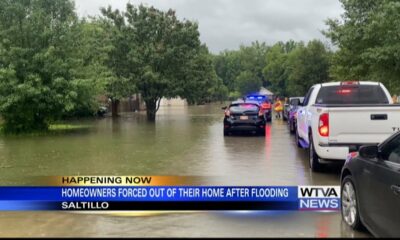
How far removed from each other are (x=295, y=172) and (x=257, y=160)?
2.03 metres

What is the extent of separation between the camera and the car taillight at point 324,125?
9.37 meters

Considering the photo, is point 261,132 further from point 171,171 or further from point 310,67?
point 310,67

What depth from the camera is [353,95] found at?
1176cm

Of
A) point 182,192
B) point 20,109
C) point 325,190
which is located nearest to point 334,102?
point 325,190

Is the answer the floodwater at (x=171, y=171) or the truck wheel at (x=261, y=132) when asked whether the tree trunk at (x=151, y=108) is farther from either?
the truck wheel at (x=261, y=132)

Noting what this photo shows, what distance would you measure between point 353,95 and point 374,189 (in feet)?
22.6

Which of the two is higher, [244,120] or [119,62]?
[119,62]

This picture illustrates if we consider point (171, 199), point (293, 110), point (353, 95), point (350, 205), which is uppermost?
point (353, 95)

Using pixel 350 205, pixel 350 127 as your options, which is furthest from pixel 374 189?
pixel 350 127

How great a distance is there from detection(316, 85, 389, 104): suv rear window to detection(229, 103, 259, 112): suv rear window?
8070 millimetres

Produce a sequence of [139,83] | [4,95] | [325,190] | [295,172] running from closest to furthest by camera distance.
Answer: [325,190] → [295,172] → [4,95] → [139,83]

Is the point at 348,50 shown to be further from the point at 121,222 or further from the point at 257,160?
the point at 121,222

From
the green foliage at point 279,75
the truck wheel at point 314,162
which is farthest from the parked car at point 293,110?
the green foliage at point 279,75

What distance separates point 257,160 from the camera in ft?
Result: 40.8
